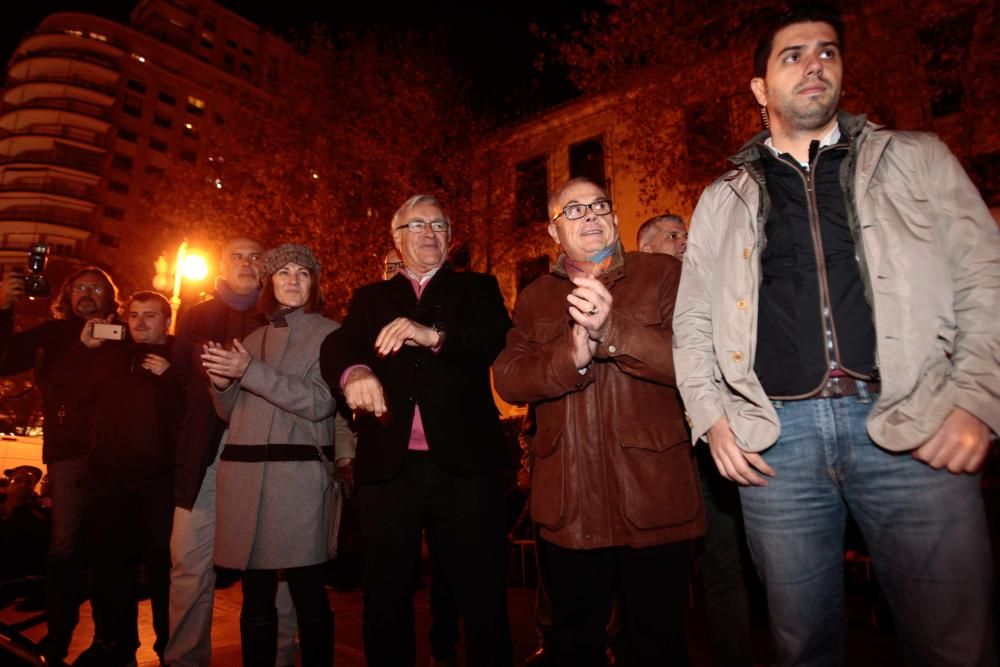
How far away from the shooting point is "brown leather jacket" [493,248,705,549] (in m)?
2.15

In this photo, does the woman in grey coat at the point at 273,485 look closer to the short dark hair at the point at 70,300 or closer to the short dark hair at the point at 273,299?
the short dark hair at the point at 273,299

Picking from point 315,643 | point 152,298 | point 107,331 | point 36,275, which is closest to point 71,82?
point 36,275

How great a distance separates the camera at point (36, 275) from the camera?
400 centimetres

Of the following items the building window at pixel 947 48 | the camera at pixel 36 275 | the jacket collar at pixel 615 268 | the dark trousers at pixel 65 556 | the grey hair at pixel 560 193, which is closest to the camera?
the jacket collar at pixel 615 268

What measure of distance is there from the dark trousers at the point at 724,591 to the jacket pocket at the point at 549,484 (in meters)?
1.07

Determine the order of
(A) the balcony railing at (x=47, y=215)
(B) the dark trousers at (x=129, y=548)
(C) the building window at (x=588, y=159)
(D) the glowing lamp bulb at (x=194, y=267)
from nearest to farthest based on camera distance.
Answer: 1. (B) the dark trousers at (x=129, y=548)
2. (D) the glowing lamp bulb at (x=194, y=267)
3. (C) the building window at (x=588, y=159)
4. (A) the balcony railing at (x=47, y=215)

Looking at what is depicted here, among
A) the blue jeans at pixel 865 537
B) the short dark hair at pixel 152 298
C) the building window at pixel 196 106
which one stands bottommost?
the blue jeans at pixel 865 537

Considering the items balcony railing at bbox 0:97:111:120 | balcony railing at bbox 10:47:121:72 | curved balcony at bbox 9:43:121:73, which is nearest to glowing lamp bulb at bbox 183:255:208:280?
balcony railing at bbox 0:97:111:120

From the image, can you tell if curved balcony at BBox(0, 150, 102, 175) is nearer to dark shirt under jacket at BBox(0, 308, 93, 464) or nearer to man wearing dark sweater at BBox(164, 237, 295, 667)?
dark shirt under jacket at BBox(0, 308, 93, 464)

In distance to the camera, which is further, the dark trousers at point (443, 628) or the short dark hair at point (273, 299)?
the short dark hair at point (273, 299)

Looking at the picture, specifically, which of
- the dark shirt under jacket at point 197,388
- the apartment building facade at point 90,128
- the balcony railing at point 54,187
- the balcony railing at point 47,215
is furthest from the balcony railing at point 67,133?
the dark shirt under jacket at point 197,388

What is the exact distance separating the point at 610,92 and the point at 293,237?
8.88 metres

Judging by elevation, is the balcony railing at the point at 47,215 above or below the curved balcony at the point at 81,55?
below

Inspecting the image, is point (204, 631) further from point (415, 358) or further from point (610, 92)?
point (610, 92)
